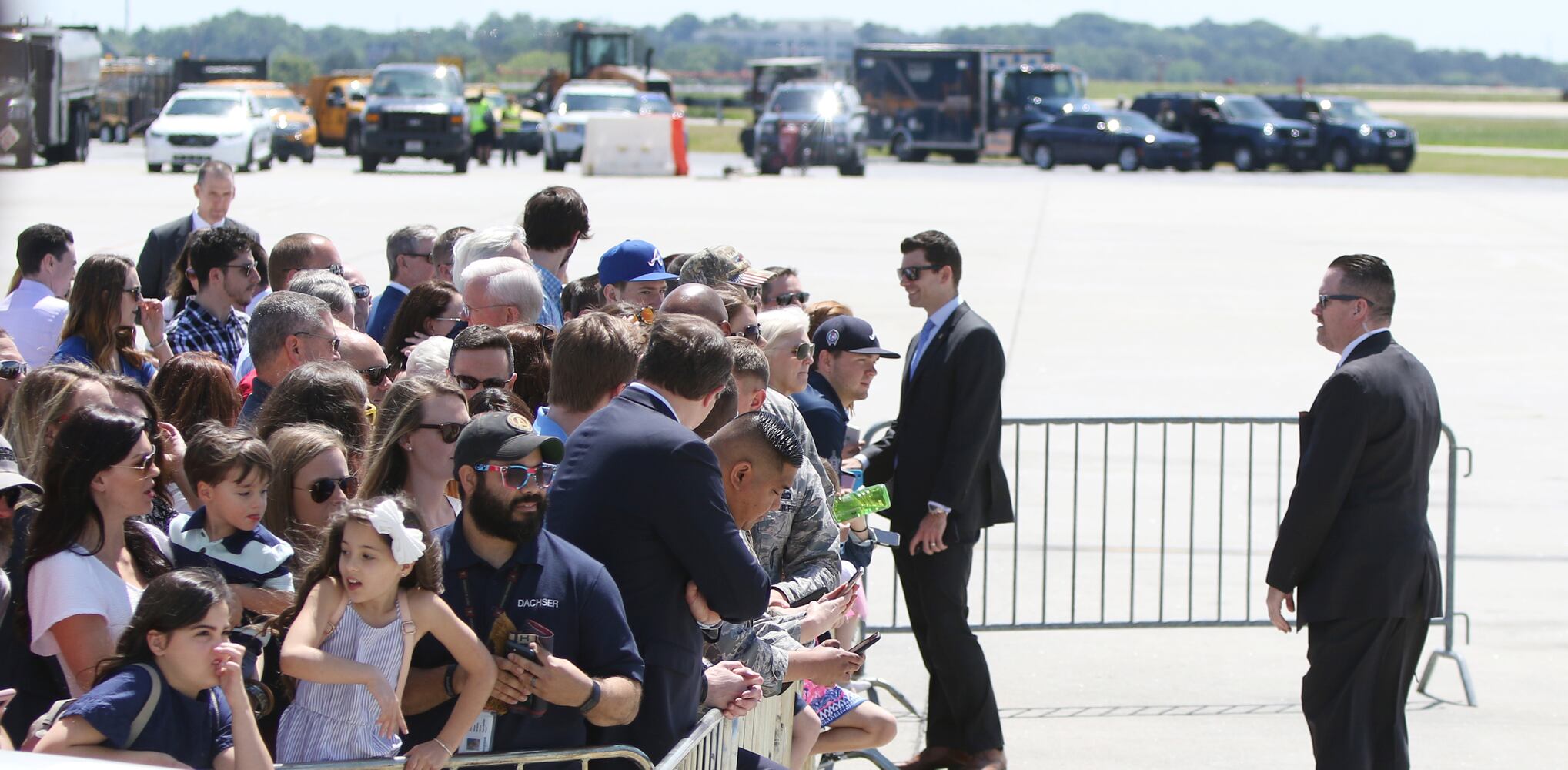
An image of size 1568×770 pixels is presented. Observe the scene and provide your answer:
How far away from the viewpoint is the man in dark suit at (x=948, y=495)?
20.4ft

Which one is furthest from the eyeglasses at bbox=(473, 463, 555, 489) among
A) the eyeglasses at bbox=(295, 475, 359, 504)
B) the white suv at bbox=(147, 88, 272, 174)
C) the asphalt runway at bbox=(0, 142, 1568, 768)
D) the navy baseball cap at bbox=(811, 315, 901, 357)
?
the white suv at bbox=(147, 88, 272, 174)

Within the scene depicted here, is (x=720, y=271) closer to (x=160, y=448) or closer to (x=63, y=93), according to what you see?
(x=160, y=448)

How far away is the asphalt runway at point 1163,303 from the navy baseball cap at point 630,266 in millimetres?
2009

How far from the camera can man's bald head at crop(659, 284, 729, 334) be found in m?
5.91

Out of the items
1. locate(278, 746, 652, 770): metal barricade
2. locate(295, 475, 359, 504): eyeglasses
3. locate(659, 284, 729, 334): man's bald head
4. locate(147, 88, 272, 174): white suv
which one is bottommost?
locate(278, 746, 652, 770): metal barricade

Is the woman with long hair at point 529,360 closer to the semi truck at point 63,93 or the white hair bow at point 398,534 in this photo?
the white hair bow at point 398,534

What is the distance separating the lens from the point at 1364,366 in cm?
547

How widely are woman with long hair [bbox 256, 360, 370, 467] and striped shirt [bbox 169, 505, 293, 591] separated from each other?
61 cm

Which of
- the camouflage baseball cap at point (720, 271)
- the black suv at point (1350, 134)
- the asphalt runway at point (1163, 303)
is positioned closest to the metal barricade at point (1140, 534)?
the asphalt runway at point (1163, 303)

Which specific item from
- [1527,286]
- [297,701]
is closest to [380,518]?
[297,701]

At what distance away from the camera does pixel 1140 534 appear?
9445 millimetres

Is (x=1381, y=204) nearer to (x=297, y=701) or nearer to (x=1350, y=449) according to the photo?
(x=1350, y=449)

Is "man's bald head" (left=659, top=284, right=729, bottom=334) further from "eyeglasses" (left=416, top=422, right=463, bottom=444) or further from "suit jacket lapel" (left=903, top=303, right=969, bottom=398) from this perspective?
"eyeglasses" (left=416, top=422, right=463, bottom=444)

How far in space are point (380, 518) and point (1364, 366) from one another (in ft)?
11.2
